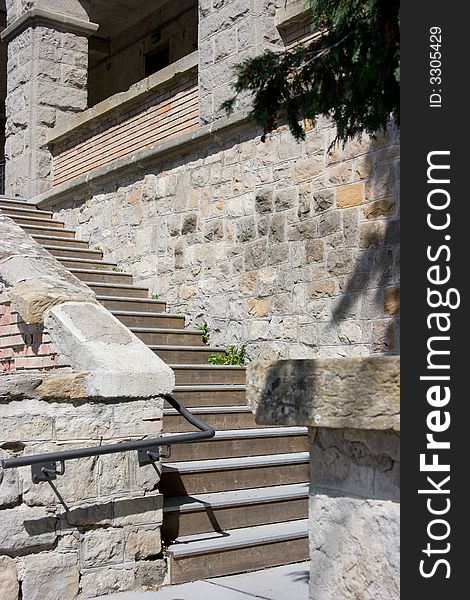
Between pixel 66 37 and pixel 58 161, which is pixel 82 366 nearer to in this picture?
pixel 58 161

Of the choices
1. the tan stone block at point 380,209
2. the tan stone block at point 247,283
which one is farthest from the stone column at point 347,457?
the tan stone block at point 247,283

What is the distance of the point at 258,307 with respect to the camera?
730 centimetres

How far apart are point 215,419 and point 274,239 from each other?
1.78 meters

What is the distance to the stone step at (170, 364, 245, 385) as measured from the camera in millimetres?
6766

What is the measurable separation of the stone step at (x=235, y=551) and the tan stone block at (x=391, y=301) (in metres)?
1.66

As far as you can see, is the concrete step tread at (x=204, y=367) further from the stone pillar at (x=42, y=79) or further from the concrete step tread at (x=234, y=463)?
the stone pillar at (x=42, y=79)

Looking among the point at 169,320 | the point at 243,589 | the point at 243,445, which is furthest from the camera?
the point at 169,320

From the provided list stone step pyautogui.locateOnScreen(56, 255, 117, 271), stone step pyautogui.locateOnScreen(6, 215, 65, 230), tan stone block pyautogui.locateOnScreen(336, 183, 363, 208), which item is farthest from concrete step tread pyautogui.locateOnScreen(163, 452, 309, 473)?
stone step pyautogui.locateOnScreen(6, 215, 65, 230)

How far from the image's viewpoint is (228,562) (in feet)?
15.7

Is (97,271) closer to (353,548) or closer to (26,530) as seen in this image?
(26,530)

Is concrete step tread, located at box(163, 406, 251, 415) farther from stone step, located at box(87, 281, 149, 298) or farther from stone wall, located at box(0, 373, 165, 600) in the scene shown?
stone step, located at box(87, 281, 149, 298)

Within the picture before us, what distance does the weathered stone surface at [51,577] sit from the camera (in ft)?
13.6

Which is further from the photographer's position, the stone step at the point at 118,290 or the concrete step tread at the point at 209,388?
the stone step at the point at 118,290

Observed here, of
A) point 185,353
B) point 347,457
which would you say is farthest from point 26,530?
point 185,353
